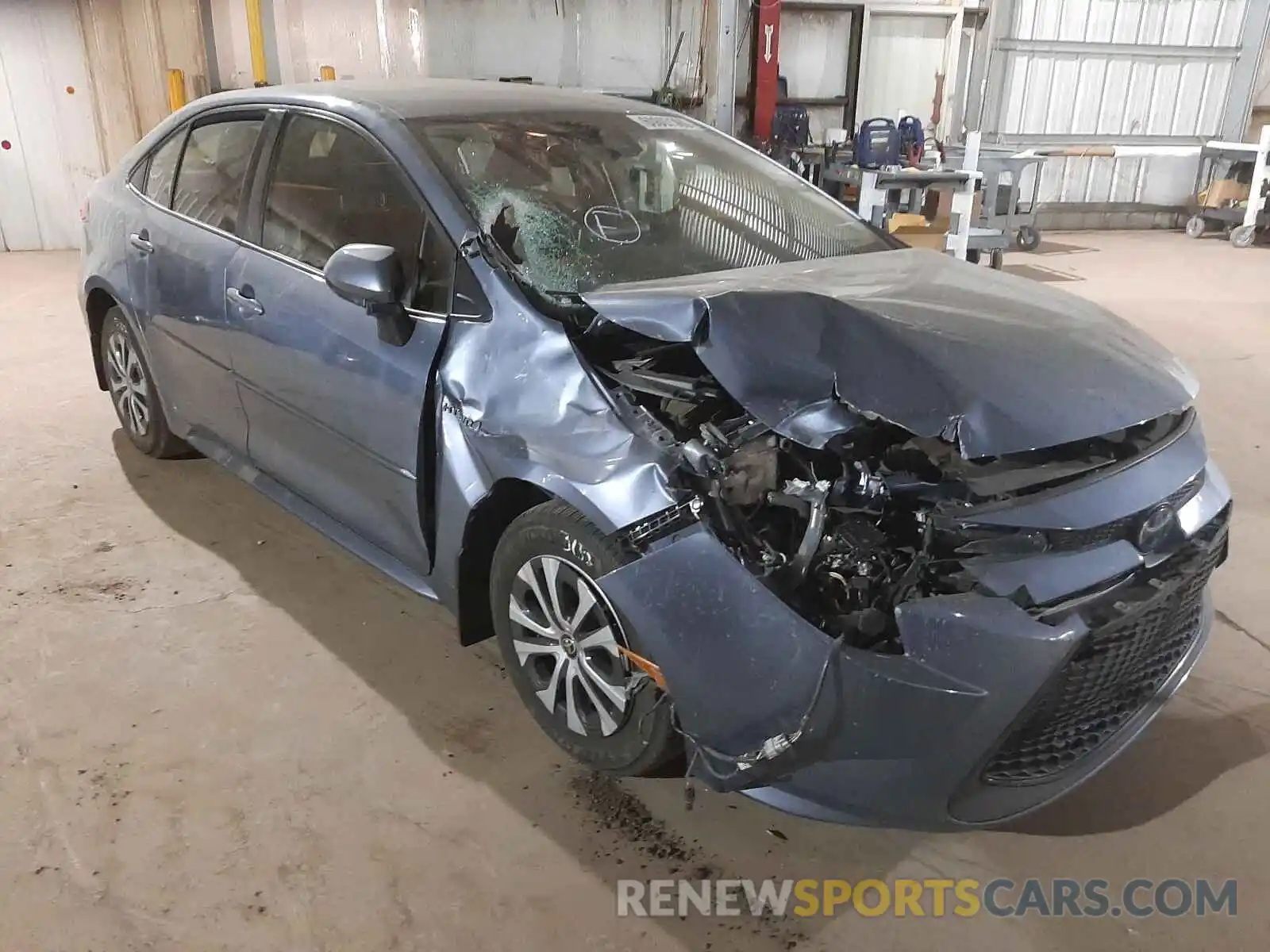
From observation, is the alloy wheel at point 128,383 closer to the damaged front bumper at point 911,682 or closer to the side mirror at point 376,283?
the side mirror at point 376,283

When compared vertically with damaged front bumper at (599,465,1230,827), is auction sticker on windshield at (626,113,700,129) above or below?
above

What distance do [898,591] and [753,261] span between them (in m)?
1.12

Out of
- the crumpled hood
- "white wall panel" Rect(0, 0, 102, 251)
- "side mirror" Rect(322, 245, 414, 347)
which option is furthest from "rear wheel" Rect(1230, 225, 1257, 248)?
"white wall panel" Rect(0, 0, 102, 251)

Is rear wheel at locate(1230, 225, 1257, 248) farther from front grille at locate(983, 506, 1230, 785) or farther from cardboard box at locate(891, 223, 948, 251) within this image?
front grille at locate(983, 506, 1230, 785)

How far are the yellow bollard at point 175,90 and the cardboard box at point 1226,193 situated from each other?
32.3 ft

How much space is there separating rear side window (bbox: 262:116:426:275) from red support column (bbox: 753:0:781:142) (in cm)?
697

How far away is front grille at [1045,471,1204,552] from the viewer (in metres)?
1.60

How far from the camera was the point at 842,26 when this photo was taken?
9.24 m

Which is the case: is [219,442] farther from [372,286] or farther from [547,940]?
[547,940]

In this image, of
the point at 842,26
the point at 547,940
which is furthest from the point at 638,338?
the point at 842,26

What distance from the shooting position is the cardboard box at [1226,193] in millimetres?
9516

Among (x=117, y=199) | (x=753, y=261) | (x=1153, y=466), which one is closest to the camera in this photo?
(x=1153, y=466)

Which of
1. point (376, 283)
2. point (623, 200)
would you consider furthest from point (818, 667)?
point (623, 200)

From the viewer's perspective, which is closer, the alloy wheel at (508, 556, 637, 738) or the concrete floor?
the concrete floor
